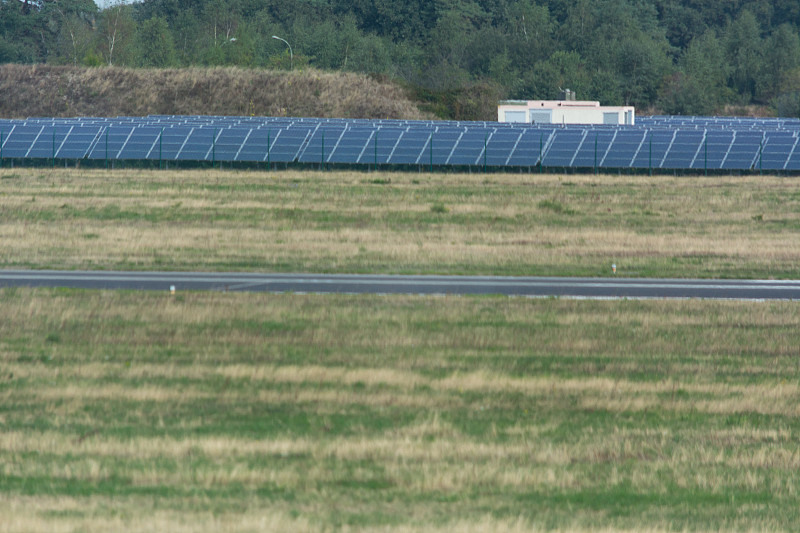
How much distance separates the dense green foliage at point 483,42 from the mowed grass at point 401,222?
186 feet

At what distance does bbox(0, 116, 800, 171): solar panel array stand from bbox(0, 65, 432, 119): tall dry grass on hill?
104ft

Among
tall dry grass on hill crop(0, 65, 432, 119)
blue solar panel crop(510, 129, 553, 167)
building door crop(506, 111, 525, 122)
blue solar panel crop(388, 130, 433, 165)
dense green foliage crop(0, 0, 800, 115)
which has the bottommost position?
dense green foliage crop(0, 0, 800, 115)

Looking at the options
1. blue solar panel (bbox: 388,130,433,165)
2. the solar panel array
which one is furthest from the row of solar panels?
blue solar panel (bbox: 388,130,433,165)

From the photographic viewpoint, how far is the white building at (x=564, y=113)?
252 feet

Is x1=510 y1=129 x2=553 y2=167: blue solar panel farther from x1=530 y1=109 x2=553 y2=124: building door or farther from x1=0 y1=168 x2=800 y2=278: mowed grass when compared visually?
x1=530 y1=109 x2=553 y2=124: building door

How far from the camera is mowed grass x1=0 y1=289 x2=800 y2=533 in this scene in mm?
8414

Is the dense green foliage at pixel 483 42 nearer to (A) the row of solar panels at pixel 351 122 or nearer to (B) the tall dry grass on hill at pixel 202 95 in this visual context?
(B) the tall dry grass on hill at pixel 202 95

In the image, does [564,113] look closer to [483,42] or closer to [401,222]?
[401,222]

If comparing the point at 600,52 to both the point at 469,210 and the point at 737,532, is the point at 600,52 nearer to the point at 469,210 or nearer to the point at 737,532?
the point at 469,210

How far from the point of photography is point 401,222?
3644cm

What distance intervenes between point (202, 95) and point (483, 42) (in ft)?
150

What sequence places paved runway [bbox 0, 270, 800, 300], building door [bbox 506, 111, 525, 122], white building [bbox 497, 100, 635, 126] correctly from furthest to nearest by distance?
building door [bbox 506, 111, 525, 122] → white building [bbox 497, 100, 635, 126] → paved runway [bbox 0, 270, 800, 300]

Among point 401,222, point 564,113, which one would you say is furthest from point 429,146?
point 564,113

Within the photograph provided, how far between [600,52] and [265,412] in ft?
372
